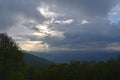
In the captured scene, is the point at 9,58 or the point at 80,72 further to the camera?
the point at 80,72

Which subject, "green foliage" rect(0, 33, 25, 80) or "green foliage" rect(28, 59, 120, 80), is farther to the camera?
"green foliage" rect(28, 59, 120, 80)

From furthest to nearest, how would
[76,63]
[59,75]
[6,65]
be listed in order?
[76,63] → [59,75] → [6,65]

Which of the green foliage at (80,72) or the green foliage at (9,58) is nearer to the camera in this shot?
the green foliage at (9,58)

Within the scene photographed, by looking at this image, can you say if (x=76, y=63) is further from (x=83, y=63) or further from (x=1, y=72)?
(x=1, y=72)

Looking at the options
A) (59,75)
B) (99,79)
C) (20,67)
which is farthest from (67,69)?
(20,67)

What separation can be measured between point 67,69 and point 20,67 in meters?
38.7

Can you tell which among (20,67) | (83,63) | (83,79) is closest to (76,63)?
(83,63)

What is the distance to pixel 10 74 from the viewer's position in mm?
56625

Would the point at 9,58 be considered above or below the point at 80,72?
above

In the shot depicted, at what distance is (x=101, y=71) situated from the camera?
91.8m

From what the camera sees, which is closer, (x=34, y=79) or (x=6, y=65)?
(x=6, y=65)

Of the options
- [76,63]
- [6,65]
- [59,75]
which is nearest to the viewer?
[6,65]

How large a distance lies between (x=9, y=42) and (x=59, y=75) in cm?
3643

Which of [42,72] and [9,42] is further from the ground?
[9,42]
